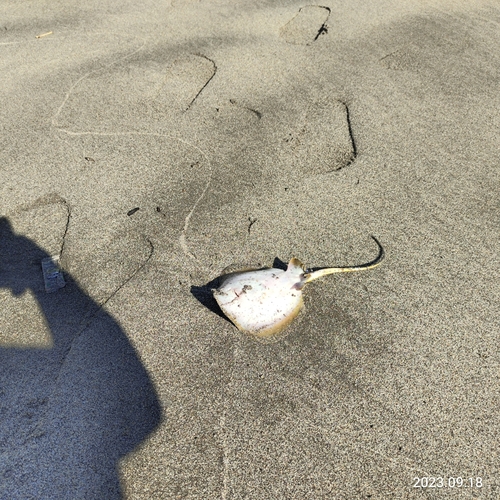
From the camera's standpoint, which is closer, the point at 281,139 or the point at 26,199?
the point at 26,199

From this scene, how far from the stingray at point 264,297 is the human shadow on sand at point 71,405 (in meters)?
0.58

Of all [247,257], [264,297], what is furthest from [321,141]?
[264,297]

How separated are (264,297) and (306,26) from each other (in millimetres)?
3846

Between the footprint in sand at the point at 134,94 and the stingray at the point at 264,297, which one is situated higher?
the footprint in sand at the point at 134,94

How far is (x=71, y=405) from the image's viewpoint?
241 centimetres

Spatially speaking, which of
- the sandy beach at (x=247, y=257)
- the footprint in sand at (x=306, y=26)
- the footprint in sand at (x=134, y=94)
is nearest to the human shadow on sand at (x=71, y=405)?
the sandy beach at (x=247, y=257)

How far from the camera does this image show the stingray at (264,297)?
2678 millimetres

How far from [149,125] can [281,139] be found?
112 cm

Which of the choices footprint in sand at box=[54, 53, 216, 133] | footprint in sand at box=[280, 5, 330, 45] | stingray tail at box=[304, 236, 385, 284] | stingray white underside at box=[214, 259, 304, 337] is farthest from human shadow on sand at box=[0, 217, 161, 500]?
footprint in sand at box=[280, 5, 330, 45]

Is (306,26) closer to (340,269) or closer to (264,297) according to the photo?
(340,269)

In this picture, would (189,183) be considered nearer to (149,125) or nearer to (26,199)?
(149,125)

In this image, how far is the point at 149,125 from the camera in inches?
161

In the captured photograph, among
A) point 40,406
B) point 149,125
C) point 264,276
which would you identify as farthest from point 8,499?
point 149,125

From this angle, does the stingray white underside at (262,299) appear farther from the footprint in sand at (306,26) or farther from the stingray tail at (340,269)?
the footprint in sand at (306,26)
